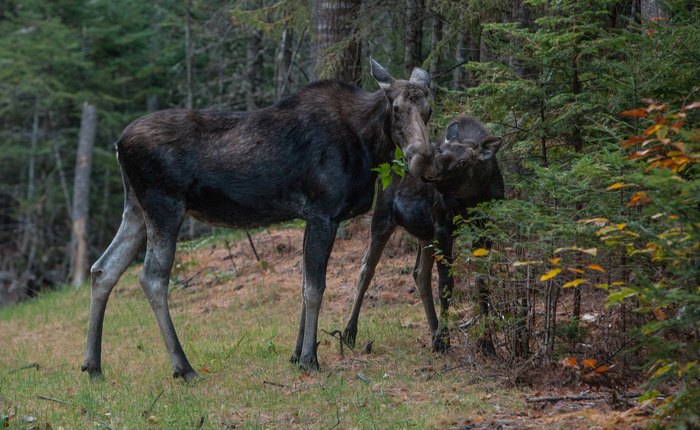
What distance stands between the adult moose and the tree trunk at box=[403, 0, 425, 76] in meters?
5.14

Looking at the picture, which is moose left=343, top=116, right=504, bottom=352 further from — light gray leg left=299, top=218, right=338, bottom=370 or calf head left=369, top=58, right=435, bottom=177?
light gray leg left=299, top=218, right=338, bottom=370

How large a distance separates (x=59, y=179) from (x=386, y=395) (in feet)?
95.0

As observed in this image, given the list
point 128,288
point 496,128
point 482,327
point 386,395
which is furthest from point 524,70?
point 128,288

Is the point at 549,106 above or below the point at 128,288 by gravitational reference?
above

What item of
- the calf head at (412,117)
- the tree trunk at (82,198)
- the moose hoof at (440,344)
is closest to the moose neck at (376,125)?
the calf head at (412,117)

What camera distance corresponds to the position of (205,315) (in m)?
13.8

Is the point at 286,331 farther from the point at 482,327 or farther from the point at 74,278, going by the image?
the point at 74,278

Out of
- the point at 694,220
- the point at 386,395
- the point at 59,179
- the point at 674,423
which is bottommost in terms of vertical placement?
the point at 59,179

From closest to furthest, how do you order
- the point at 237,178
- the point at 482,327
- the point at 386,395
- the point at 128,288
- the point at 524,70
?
the point at 386,395
the point at 482,327
the point at 237,178
the point at 524,70
the point at 128,288

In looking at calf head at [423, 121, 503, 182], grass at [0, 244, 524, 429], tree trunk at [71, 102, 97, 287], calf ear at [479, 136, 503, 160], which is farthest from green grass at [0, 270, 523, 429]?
tree trunk at [71, 102, 97, 287]

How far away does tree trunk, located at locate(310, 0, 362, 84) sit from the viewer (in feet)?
45.2

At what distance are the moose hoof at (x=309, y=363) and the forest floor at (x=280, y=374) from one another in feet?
0.27

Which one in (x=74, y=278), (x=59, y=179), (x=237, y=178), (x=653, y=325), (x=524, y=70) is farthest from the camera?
(x=59, y=179)

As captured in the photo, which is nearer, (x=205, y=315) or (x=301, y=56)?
(x=205, y=315)
